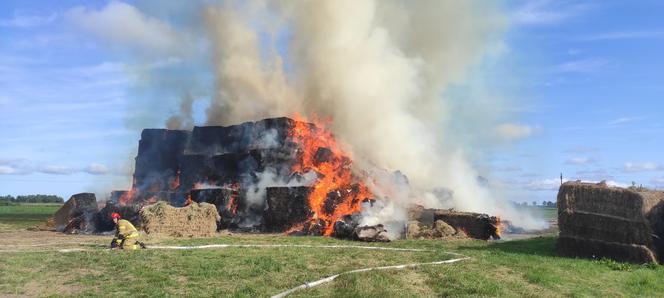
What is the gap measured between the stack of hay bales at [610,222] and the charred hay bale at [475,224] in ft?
28.0

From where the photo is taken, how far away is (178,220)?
87.2 feet

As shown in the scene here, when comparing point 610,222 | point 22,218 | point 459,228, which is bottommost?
point 22,218

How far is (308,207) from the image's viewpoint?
30.4 meters

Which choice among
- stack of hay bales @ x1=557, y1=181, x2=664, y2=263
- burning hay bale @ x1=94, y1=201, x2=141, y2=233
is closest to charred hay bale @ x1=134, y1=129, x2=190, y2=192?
burning hay bale @ x1=94, y1=201, x2=141, y2=233

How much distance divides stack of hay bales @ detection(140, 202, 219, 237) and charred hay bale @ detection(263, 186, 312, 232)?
404 centimetres

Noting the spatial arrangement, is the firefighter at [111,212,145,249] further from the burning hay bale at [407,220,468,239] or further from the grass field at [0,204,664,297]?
the burning hay bale at [407,220,468,239]

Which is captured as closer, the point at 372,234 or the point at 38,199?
the point at 372,234

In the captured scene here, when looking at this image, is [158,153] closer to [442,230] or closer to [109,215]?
[109,215]

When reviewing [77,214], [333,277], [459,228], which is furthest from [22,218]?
[333,277]

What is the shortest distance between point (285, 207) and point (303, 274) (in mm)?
16891

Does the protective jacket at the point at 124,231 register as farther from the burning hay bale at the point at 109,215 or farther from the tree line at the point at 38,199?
the tree line at the point at 38,199

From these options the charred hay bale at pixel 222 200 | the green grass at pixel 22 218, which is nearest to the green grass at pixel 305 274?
the charred hay bale at pixel 222 200

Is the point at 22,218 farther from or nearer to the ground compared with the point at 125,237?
nearer to the ground

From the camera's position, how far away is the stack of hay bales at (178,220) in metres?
A: 26.1
